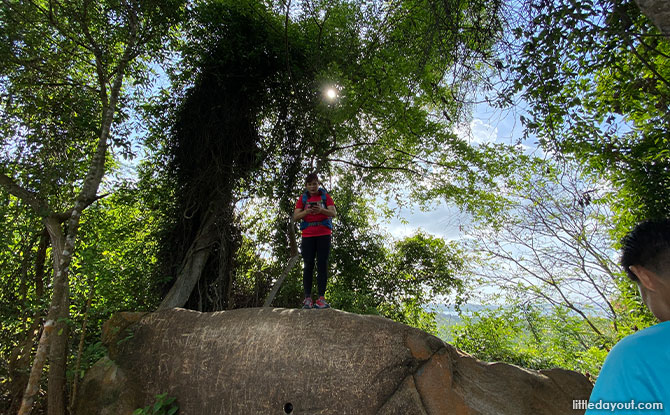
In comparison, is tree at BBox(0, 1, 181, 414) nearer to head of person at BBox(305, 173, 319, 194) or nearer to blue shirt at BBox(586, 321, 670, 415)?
head of person at BBox(305, 173, 319, 194)

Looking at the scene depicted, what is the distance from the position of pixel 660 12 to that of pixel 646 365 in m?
2.01

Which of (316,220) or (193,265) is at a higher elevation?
(316,220)

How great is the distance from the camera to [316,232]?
4.21m

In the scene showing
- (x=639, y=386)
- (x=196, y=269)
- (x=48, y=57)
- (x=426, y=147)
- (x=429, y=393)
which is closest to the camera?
(x=639, y=386)

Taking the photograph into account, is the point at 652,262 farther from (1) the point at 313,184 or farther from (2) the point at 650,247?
(1) the point at 313,184

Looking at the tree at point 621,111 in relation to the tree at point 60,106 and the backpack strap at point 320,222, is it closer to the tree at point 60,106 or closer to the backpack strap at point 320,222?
the backpack strap at point 320,222

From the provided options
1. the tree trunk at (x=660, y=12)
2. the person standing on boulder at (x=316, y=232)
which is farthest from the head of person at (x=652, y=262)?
the person standing on boulder at (x=316, y=232)

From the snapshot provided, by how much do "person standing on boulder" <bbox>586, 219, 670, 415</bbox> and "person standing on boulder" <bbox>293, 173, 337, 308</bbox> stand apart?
327cm

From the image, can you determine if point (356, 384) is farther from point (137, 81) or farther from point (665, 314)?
point (137, 81)

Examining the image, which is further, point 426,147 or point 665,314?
point 426,147

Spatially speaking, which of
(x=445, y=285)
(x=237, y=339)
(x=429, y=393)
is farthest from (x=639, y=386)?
(x=445, y=285)

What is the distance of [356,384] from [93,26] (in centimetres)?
606

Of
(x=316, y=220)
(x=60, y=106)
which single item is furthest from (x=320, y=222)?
(x=60, y=106)

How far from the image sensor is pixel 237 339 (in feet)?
11.0
